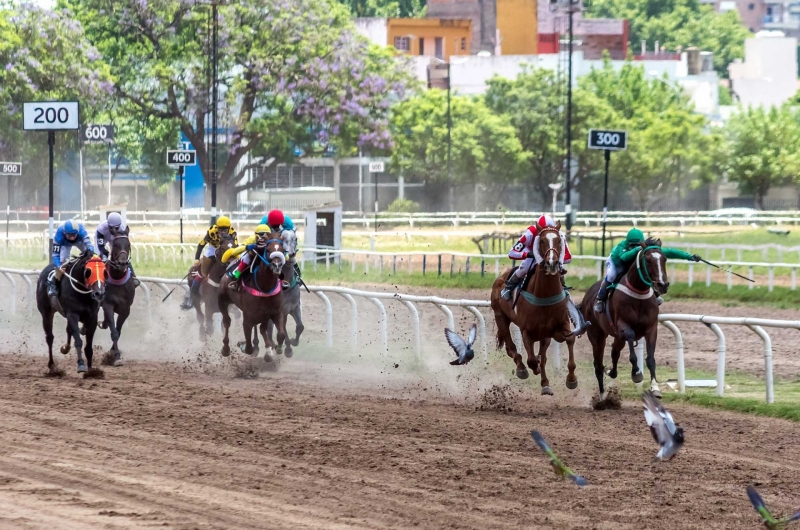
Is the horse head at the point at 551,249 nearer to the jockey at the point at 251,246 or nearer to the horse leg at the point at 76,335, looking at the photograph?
the jockey at the point at 251,246

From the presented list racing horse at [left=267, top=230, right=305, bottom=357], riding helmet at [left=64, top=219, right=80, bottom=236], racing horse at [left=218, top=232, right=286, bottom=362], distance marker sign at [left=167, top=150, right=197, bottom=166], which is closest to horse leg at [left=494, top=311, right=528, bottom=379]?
racing horse at [left=218, top=232, right=286, bottom=362]

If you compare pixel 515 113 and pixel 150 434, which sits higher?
pixel 515 113

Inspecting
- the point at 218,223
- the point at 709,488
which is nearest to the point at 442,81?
the point at 218,223

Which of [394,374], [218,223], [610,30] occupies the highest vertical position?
[610,30]

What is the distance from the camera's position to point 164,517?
21.9 ft

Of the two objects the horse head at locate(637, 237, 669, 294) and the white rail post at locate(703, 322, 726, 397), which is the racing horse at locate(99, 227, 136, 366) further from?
the white rail post at locate(703, 322, 726, 397)

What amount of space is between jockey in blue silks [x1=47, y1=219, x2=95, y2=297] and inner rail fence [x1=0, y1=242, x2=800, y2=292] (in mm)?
9814

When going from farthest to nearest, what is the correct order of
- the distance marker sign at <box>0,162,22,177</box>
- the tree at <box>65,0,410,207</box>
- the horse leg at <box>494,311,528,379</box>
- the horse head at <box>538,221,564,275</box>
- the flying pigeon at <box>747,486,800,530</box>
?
the tree at <box>65,0,410,207</box> → the distance marker sign at <box>0,162,22,177</box> → the horse leg at <box>494,311,528,379</box> → the horse head at <box>538,221,564,275</box> → the flying pigeon at <box>747,486,800,530</box>

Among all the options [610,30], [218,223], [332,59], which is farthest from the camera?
[610,30]

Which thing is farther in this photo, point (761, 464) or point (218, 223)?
point (218, 223)

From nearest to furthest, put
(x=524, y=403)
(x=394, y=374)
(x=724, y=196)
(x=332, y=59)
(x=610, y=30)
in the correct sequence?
1. (x=524, y=403)
2. (x=394, y=374)
3. (x=332, y=59)
4. (x=724, y=196)
5. (x=610, y=30)

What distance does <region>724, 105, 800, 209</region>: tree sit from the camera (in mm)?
59156

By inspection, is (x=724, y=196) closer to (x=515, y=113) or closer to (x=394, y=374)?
(x=515, y=113)

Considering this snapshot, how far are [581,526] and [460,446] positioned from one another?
238 centimetres
